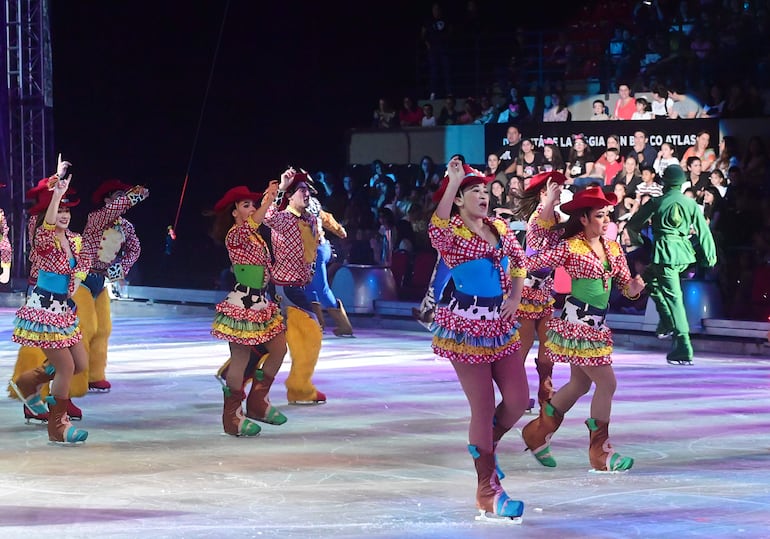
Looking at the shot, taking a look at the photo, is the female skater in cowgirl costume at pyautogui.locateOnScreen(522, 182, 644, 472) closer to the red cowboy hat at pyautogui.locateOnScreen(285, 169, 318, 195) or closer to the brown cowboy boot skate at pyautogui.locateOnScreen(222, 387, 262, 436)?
the brown cowboy boot skate at pyautogui.locateOnScreen(222, 387, 262, 436)

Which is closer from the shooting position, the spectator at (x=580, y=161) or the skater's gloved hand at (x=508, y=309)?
the skater's gloved hand at (x=508, y=309)

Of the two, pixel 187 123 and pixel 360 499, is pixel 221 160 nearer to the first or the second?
pixel 187 123

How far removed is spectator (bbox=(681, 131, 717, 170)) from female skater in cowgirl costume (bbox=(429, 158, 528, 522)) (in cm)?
992

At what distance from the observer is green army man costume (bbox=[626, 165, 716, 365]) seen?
13094mm

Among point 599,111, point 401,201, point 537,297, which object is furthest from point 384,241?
point 537,297

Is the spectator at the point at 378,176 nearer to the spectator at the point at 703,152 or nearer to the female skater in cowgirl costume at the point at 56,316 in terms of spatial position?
the spectator at the point at 703,152

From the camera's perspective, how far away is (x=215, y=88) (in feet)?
72.4

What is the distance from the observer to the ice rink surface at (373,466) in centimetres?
657

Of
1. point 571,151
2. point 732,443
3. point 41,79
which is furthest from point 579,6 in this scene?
point 732,443

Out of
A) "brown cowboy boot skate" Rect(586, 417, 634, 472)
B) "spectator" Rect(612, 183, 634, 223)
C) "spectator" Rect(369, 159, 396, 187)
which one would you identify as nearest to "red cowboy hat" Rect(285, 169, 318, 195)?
"brown cowboy boot skate" Rect(586, 417, 634, 472)

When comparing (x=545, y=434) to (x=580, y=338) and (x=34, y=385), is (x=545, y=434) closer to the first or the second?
(x=580, y=338)

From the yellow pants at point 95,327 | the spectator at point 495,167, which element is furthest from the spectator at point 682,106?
the yellow pants at point 95,327

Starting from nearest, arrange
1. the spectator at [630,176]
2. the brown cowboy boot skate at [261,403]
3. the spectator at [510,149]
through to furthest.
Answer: the brown cowboy boot skate at [261,403] < the spectator at [630,176] < the spectator at [510,149]

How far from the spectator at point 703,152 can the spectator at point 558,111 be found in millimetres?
2338
